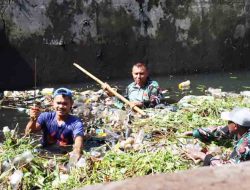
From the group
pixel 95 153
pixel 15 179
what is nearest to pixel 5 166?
pixel 15 179

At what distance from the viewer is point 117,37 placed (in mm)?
10781

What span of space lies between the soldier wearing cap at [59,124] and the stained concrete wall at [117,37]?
15.9ft

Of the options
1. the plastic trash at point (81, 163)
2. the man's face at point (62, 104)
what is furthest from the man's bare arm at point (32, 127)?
the plastic trash at point (81, 163)

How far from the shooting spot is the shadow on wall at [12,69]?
9.84 m

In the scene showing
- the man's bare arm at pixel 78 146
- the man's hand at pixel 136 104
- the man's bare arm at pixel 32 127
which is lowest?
the man's bare arm at pixel 78 146

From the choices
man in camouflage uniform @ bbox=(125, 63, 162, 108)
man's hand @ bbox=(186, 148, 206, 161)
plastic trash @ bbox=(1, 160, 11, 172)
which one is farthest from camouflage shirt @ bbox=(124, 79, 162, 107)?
plastic trash @ bbox=(1, 160, 11, 172)

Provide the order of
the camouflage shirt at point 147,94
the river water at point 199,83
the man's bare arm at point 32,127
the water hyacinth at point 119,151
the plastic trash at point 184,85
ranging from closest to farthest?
the water hyacinth at point 119,151 < the man's bare arm at point 32,127 < the camouflage shirt at point 147,94 < the river water at point 199,83 < the plastic trash at point 184,85

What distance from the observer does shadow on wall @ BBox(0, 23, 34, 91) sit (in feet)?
32.3

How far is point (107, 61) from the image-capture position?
10.7 m

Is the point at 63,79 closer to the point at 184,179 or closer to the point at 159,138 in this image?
the point at 159,138

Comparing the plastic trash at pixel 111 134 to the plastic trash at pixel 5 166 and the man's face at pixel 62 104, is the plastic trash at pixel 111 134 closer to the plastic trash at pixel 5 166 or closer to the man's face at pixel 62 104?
the man's face at pixel 62 104

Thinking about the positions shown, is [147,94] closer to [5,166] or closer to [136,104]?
[136,104]

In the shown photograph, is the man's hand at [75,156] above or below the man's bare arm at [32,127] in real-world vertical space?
below

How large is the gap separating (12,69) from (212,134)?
5743 millimetres
